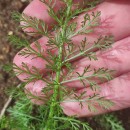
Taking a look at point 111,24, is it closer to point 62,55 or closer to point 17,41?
point 62,55

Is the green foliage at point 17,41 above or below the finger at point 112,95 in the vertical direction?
above

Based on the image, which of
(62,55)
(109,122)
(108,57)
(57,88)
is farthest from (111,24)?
(109,122)

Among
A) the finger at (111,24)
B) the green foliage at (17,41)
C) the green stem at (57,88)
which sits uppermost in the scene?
the finger at (111,24)

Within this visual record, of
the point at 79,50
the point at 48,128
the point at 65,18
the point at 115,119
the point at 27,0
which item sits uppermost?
the point at 27,0

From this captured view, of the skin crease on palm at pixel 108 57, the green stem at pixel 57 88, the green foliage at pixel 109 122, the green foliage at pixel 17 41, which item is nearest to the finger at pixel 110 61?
the skin crease on palm at pixel 108 57

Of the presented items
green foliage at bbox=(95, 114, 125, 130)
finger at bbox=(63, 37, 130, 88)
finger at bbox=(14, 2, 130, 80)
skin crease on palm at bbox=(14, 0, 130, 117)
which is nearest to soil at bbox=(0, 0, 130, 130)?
green foliage at bbox=(95, 114, 125, 130)

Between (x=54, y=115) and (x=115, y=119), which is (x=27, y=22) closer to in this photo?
(x=54, y=115)

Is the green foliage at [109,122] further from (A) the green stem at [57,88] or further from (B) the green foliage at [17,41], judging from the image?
(B) the green foliage at [17,41]

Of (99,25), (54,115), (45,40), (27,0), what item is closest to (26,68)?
(45,40)
